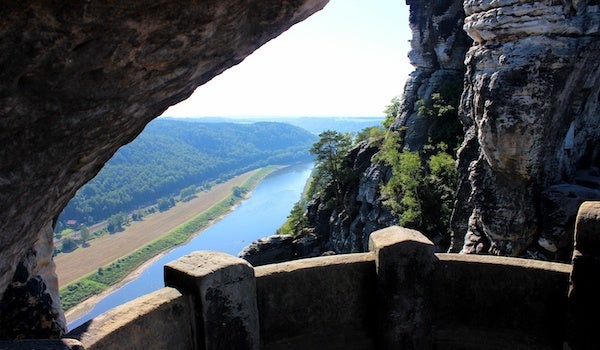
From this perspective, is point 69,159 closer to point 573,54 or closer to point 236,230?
point 573,54

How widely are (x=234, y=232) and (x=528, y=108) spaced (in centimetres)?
7867

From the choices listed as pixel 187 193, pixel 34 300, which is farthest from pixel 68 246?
pixel 34 300

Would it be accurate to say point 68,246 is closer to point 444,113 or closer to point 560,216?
point 444,113

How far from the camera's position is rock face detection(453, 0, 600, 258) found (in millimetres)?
16500

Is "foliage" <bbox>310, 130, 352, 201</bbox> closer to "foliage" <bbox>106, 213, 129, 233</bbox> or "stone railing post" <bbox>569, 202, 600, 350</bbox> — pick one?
"stone railing post" <bbox>569, 202, 600, 350</bbox>

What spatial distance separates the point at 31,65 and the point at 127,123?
1.06 m

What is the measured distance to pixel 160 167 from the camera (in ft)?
497

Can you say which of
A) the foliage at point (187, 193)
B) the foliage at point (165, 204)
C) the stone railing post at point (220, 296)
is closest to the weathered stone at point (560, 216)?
the stone railing post at point (220, 296)

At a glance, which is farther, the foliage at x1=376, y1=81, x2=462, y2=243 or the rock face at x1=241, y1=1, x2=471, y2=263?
the rock face at x1=241, y1=1, x2=471, y2=263

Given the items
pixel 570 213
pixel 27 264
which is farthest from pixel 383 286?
pixel 570 213

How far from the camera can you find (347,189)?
134 ft

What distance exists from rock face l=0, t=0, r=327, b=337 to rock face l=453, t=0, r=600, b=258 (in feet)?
49.8

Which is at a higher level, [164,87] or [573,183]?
[164,87]

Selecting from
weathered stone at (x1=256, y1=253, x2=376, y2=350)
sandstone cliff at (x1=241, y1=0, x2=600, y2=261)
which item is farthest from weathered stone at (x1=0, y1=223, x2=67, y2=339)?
sandstone cliff at (x1=241, y1=0, x2=600, y2=261)
